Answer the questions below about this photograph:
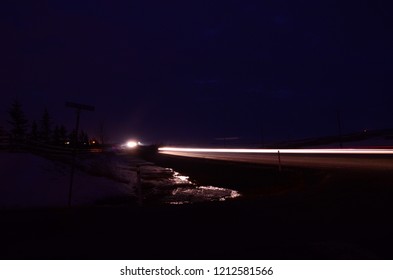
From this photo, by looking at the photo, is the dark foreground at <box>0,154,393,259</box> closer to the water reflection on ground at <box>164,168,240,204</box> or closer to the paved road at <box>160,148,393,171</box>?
the water reflection on ground at <box>164,168,240,204</box>

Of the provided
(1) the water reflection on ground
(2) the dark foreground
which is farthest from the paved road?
(2) the dark foreground

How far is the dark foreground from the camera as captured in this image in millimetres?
5555

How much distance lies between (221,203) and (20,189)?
1364 cm

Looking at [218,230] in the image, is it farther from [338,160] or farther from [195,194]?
[338,160]

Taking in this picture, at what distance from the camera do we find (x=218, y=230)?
22.8 feet

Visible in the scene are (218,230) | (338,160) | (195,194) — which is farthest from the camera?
(338,160)

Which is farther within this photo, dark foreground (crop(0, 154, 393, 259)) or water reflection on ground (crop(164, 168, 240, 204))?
water reflection on ground (crop(164, 168, 240, 204))

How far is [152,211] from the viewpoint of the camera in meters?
9.14

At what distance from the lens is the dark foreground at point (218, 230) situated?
5555mm

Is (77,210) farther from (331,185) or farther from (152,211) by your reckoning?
(331,185)

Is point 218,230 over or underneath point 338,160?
underneath

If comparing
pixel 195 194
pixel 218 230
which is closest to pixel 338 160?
pixel 195 194

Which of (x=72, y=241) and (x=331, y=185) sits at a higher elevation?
(x=331, y=185)
